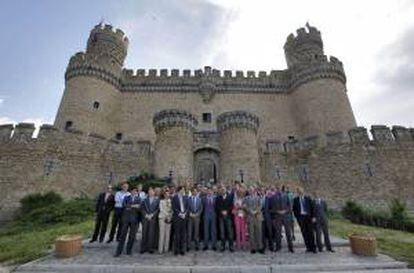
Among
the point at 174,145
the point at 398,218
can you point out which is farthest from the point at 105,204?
the point at 398,218

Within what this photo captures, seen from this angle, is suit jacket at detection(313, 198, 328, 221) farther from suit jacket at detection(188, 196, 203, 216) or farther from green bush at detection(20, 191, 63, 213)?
green bush at detection(20, 191, 63, 213)

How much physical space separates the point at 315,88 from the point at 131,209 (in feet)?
78.9

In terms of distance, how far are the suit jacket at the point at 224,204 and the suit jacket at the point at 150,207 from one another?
5.30ft

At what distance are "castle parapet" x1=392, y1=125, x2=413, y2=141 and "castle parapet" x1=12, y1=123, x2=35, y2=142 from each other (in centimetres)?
2338

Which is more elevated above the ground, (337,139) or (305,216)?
(337,139)

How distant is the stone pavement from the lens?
624cm

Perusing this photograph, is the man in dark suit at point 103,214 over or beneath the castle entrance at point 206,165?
beneath

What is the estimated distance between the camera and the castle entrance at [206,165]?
19.8 metres

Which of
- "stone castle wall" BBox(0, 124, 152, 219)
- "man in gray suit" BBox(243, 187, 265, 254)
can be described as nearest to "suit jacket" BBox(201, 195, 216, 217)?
"man in gray suit" BBox(243, 187, 265, 254)

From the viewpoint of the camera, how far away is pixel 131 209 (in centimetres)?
808

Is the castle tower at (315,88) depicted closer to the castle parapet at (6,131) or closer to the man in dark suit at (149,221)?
the man in dark suit at (149,221)

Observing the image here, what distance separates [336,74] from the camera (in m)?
28.8

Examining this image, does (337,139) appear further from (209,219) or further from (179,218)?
(179,218)

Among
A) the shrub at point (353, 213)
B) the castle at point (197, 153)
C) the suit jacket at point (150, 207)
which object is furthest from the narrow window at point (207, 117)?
the suit jacket at point (150, 207)
